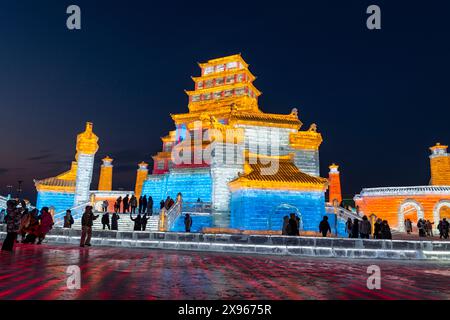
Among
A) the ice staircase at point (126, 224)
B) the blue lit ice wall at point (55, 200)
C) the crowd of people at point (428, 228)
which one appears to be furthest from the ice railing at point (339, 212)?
the blue lit ice wall at point (55, 200)

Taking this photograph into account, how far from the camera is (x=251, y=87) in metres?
40.6

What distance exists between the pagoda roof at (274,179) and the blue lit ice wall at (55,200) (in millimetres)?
17831

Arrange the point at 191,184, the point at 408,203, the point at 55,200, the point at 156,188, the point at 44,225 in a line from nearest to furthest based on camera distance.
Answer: the point at 44,225, the point at 408,203, the point at 191,184, the point at 55,200, the point at 156,188

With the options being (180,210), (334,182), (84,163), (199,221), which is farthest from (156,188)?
(334,182)

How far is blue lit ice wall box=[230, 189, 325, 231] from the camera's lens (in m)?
19.4

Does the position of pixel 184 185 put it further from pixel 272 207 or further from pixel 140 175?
pixel 272 207

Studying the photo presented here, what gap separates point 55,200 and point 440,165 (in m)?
38.8

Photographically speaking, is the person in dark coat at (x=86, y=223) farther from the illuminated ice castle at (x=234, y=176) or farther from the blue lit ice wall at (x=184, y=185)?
the blue lit ice wall at (x=184, y=185)

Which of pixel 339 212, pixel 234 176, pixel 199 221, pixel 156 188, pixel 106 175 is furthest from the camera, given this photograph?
pixel 106 175

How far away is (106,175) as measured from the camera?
4144 cm

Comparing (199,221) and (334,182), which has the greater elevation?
(334,182)

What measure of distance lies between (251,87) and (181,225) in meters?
24.3
